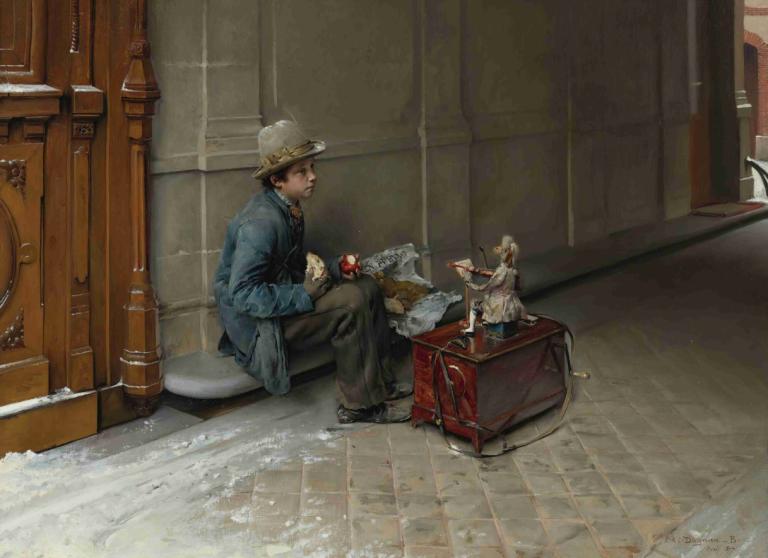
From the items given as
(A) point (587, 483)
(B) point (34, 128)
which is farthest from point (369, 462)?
(B) point (34, 128)

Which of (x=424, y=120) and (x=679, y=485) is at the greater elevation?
(x=424, y=120)

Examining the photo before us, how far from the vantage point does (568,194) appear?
32.3 feet

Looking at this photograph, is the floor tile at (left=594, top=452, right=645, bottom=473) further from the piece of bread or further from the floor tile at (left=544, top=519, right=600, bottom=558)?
the piece of bread

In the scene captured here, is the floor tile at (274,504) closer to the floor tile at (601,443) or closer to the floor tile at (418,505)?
the floor tile at (418,505)

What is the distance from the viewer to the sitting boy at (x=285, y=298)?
5715 millimetres

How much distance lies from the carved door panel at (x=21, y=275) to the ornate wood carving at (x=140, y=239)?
501mm

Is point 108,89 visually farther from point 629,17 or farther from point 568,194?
point 629,17

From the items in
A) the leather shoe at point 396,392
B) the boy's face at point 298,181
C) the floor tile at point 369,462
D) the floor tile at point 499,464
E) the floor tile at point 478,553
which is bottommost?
the floor tile at point 478,553

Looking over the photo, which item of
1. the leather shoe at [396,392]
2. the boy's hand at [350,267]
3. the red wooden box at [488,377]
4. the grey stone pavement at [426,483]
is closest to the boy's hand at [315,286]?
the boy's hand at [350,267]

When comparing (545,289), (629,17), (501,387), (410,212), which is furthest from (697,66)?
(501,387)

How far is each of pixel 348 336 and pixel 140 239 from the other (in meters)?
1.29

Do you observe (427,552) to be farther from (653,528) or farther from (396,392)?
(396,392)
